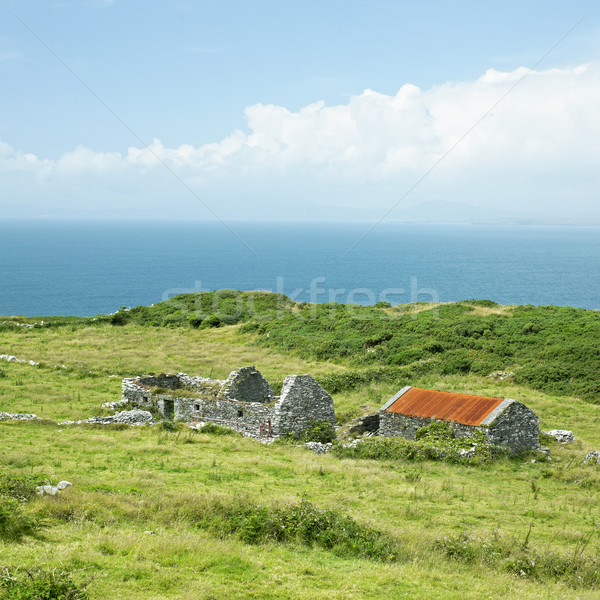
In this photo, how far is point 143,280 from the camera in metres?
190

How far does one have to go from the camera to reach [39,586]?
819 centimetres

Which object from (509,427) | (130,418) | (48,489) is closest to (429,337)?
(509,427)

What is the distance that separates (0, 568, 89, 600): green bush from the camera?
26.5 feet

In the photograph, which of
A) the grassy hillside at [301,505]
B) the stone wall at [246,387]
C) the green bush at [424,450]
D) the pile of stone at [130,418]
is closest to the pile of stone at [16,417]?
the grassy hillside at [301,505]

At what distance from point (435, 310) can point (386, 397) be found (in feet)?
90.1

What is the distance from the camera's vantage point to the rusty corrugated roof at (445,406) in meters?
24.4

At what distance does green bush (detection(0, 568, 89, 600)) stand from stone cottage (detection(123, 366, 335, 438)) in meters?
16.7

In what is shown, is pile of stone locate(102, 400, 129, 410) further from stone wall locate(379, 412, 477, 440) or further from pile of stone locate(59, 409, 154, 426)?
stone wall locate(379, 412, 477, 440)

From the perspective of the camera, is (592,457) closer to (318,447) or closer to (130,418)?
(318,447)

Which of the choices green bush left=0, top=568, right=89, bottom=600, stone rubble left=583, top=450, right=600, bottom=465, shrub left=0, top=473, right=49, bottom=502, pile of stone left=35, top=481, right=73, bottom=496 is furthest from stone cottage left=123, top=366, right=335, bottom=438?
green bush left=0, top=568, right=89, bottom=600

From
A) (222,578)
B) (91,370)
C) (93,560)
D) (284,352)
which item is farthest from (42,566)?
(284,352)

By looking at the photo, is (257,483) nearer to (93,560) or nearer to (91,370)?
(93,560)

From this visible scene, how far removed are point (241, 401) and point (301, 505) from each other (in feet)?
45.0

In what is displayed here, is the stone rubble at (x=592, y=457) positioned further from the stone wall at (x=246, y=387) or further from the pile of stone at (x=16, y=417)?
the pile of stone at (x=16, y=417)
